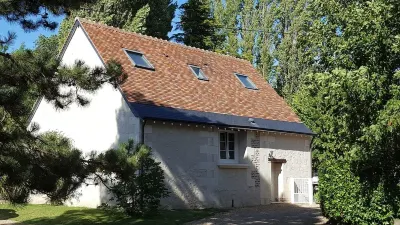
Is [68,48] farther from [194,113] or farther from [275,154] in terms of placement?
[275,154]

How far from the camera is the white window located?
18391 mm

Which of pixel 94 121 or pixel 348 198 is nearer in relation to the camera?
pixel 348 198

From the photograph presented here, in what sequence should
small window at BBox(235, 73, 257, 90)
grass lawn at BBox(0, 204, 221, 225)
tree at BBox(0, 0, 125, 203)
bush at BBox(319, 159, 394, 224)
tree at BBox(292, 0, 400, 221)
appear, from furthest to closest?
small window at BBox(235, 73, 257, 90) < grass lawn at BBox(0, 204, 221, 225) < bush at BBox(319, 159, 394, 224) < tree at BBox(0, 0, 125, 203) < tree at BBox(292, 0, 400, 221)

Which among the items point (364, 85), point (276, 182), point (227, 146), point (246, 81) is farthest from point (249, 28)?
point (364, 85)

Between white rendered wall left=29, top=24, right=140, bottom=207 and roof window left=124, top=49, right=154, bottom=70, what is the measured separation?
4.82 ft

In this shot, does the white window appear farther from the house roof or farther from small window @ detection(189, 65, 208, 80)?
small window @ detection(189, 65, 208, 80)

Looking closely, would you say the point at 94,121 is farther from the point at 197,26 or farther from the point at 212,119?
the point at 197,26

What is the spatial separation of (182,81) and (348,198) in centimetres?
950

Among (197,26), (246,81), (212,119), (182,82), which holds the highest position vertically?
(197,26)

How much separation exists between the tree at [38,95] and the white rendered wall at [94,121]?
5712mm

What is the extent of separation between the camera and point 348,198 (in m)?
11.1

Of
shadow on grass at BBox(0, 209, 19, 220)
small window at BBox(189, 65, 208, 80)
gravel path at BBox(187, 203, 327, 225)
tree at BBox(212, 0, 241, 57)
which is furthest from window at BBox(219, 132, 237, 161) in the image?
tree at BBox(212, 0, 241, 57)

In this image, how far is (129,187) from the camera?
13570mm

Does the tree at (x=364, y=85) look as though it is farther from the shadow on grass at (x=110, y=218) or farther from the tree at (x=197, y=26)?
the tree at (x=197, y=26)
